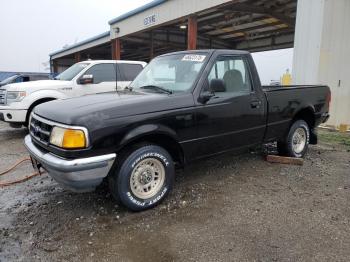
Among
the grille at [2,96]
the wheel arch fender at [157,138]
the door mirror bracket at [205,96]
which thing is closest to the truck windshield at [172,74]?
the door mirror bracket at [205,96]

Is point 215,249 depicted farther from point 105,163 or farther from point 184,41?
point 184,41

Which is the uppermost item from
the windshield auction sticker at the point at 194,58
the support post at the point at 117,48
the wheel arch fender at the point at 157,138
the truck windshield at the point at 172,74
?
the support post at the point at 117,48

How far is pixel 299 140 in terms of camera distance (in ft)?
18.4

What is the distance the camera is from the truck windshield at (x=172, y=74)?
3961 millimetres

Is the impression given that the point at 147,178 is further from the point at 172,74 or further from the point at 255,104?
the point at 255,104

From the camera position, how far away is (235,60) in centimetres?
445

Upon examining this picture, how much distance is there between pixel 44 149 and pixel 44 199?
2.91 feet

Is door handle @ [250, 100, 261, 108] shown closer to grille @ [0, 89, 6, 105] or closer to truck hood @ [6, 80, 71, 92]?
truck hood @ [6, 80, 71, 92]

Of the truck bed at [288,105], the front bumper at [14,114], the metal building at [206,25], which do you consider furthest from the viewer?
the metal building at [206,25]

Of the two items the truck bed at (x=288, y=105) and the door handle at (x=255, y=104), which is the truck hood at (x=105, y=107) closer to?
the door handle at (x=255, y=104)

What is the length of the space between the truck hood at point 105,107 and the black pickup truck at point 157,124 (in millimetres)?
11

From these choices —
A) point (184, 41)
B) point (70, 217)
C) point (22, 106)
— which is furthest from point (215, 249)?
point (184, 41)

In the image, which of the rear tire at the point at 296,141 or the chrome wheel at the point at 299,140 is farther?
the chrome wheel at the point at 299,140

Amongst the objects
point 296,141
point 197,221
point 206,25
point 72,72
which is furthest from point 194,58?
point 206,25
